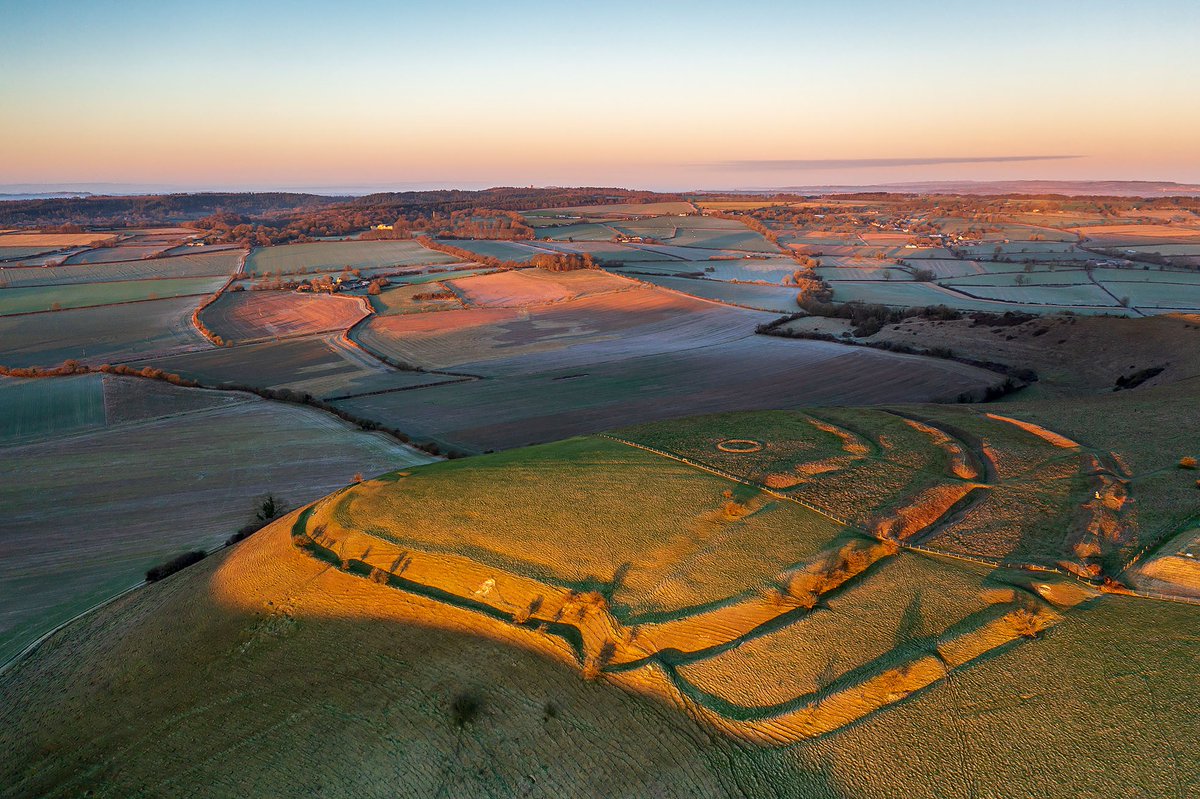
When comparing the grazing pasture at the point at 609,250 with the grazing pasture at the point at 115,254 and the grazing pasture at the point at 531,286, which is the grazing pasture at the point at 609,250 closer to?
the grazing pasture at the point at 531,286

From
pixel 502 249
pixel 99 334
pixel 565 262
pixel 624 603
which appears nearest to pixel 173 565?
pixel 624 603

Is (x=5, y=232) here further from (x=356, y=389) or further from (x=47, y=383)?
(x=356, y=389)

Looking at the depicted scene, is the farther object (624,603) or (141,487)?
(141,487)

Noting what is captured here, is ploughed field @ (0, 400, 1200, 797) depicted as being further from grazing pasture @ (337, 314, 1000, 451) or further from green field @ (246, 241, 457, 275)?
green field @ (246, 241, 457, 275)

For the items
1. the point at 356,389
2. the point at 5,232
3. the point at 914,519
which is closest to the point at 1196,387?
the point at 914,519

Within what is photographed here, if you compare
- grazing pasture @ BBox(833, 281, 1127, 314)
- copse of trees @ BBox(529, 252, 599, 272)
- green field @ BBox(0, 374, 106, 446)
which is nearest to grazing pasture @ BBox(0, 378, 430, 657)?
green field @ BBox(0, 374, 106, 446)

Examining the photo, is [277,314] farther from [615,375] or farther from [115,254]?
[115,254]

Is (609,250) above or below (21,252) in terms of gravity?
below
